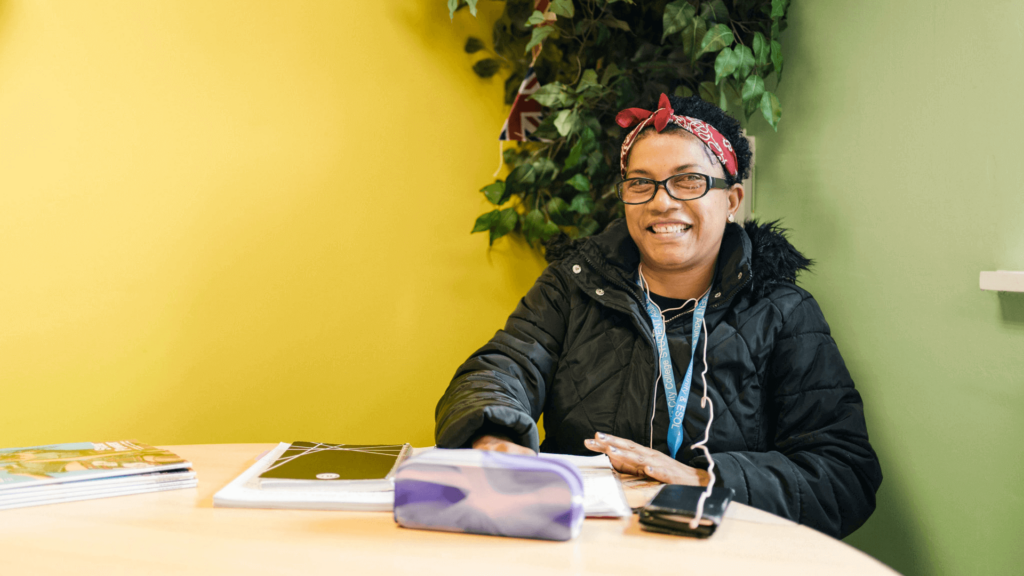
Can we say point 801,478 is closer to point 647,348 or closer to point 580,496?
point 647,348

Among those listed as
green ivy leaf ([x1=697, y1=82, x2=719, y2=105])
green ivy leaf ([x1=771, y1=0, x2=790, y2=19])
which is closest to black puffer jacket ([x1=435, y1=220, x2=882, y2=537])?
green ivy leaf ([x1=697, y1=82, x2=719, y2=105])

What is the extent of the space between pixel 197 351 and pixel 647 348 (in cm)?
135

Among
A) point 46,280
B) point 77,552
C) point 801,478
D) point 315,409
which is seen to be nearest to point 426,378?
point 315,409

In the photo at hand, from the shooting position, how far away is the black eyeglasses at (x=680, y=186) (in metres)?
1.50

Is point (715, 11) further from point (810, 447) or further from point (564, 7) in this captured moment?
point (810, 447)

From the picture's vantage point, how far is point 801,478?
1.23 metres

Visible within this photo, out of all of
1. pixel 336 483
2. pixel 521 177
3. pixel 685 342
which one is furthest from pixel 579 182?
pixel 336 483

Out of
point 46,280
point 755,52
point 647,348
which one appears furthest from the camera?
point 46,280

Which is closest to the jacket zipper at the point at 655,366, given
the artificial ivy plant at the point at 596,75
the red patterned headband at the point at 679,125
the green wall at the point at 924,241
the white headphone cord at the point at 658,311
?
the white headphone cord at the point at 658,311

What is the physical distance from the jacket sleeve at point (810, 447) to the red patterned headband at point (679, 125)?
1.23 feet

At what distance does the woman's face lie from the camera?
151 cm

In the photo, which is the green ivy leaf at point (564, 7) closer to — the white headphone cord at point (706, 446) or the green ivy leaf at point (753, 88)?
the green ivy leaf at point (753, 88)

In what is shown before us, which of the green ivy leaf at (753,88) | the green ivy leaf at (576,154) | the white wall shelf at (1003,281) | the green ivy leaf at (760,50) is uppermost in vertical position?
the green ivy leaf at (760,50)

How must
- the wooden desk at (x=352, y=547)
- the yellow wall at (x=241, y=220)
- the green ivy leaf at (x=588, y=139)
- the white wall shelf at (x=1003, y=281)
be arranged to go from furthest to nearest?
the green ivy leaf at (x=588, y=139) → the yellow wall at (x=241, y=220) → the white wall shelf at (x=1003, y=281) → the wooden desk at (x=352, y=547)
